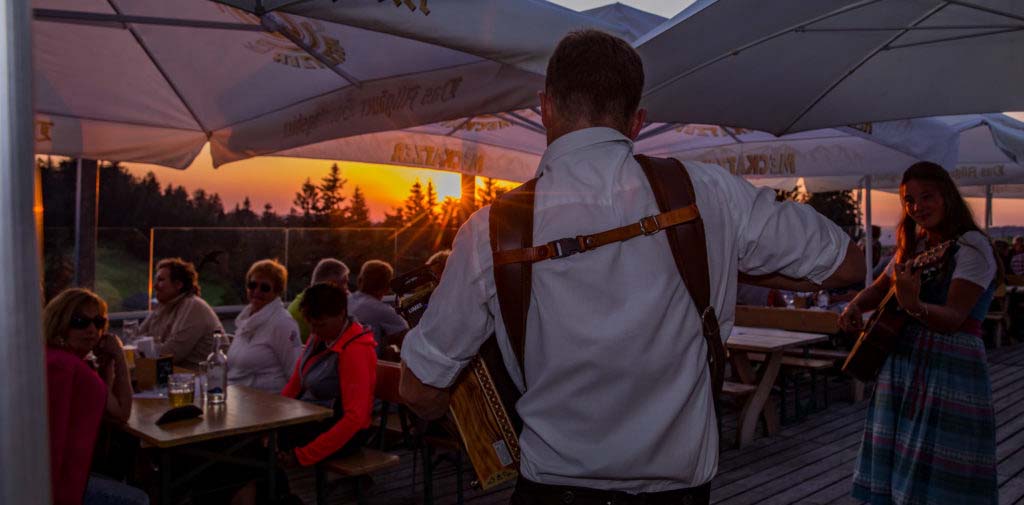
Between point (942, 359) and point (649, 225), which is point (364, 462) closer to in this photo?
point (942, 359)

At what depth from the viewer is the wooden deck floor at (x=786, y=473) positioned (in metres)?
5.00

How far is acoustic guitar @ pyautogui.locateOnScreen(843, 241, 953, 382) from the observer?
11.0 ft

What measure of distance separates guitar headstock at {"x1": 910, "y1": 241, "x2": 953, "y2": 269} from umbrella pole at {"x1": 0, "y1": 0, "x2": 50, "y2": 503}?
11.4 ft

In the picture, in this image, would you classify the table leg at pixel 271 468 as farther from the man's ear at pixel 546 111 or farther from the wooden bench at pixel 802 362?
the wooden bench at pixel 802 362

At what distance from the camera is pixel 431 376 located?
1.46m

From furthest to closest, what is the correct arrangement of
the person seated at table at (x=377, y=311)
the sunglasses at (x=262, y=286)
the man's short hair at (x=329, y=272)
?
→ the man's short hair at (x=329, y=272) < the person seated at table at (x=377, y=311) < the sunglasses at (x=262, y=286)

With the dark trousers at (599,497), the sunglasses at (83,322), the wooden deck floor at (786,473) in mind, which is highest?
the sunglasses at (83,322)

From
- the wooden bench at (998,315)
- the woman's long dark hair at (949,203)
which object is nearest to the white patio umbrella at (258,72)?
the woman's long dark hair at (949,203)

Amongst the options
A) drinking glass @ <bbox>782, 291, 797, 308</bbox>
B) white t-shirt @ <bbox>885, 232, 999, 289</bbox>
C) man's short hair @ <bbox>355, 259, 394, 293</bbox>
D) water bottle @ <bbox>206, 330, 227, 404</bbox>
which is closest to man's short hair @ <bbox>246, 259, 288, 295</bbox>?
man's short hair @ <bbox>355, 259, 394, 293</bbox>

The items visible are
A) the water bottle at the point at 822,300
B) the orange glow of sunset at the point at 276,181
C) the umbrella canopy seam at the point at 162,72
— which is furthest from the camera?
the orange glow of sunset at the point at 276,181

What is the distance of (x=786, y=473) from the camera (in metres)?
5.58

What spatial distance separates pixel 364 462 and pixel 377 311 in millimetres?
1835

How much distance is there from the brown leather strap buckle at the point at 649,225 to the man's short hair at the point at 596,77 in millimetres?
207

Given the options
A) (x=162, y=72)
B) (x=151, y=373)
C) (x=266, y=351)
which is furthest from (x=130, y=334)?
(x=162, y=72)
